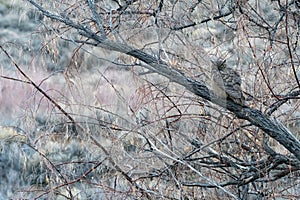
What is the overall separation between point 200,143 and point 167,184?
20cm

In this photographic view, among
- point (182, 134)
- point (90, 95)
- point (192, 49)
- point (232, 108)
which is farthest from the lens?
point (90, 95)

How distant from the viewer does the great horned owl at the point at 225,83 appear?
1.70 meters

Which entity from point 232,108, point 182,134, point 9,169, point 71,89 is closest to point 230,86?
point 232,108

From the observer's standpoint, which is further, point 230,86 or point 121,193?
point 121,193

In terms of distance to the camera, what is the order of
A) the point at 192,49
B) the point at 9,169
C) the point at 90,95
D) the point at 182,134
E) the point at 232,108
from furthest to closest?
the point at 9,169 → the point at 90,95 → the point at 182,134 → the point at 192,49 → the point at 232,108

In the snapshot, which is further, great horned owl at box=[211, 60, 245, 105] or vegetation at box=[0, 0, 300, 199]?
vegetation at box=[0, 0, 300, 199]

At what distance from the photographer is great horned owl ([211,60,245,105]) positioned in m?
1.70

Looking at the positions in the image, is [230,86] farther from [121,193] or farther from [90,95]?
[90,95]

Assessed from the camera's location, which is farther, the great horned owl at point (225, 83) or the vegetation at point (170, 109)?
the vegetation at point (170, 109)

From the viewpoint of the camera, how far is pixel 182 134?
86.4 inches

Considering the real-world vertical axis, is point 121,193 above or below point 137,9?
below

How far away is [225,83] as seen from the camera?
175cm

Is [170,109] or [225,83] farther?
[170,109]

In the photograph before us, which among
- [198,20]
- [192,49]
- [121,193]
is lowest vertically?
[121,193]
